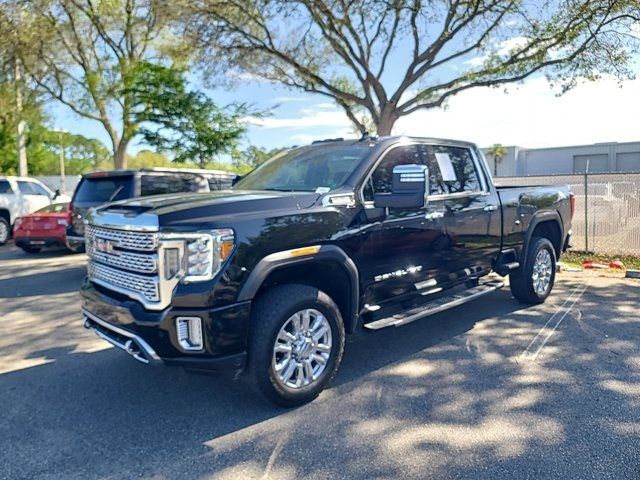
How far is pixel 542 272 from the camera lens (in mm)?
6570

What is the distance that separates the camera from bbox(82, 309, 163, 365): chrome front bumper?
335 cm

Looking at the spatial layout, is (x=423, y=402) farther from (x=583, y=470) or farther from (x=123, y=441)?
(x=123, y=441)

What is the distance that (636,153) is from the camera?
46219 millimetres

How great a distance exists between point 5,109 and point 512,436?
27.2 m

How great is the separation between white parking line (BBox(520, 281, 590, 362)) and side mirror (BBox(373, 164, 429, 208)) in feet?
6.24

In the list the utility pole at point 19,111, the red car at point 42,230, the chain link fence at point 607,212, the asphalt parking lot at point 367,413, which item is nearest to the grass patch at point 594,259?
the chain link fence at point 607,212

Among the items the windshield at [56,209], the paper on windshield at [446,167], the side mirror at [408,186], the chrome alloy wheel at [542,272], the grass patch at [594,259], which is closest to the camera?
the side mirror at [408,186]

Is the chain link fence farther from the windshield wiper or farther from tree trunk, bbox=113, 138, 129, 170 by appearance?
tree trunk, bbox=113, 138, 129, 170

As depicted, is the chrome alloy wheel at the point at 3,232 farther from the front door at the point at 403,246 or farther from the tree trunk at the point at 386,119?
the front door at the point at 403,246

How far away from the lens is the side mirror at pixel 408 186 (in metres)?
3.96

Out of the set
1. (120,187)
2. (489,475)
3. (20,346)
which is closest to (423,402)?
(489,475)

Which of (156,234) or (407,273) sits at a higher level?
(156,234)

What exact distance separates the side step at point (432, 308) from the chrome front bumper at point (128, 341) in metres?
1.76

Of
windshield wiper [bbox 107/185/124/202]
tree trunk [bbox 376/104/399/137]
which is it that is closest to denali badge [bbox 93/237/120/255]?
windshield wiper [bbox 107/185/124/202]
